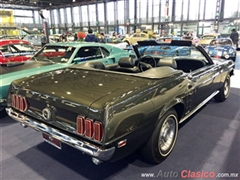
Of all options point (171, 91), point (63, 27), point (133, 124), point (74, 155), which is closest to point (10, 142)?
point (74, 155)

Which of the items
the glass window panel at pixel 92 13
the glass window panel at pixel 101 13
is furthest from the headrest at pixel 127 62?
the glass window panel at pixel 92 13

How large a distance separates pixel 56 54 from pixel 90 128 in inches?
147

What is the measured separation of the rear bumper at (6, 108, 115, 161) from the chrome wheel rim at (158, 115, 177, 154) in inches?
35.8

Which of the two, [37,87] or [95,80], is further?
[95,80]

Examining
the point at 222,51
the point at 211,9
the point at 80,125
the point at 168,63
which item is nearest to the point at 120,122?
the point at 80,125

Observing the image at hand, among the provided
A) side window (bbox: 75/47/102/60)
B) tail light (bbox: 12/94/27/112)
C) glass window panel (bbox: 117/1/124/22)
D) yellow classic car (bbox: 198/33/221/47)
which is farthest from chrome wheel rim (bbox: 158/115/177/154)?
glass window panel (bbox: 117/1/124/22)

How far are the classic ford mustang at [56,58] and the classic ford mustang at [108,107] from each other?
136cm

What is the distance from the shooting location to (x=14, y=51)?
6098mm

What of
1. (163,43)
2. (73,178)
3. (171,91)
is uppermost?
(163,43)

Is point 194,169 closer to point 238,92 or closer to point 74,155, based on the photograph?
point 74,155

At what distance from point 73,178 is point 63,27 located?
3885 cm

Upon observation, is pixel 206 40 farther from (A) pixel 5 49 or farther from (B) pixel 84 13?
(B) pixel 84 13

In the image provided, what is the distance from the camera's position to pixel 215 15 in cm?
2061

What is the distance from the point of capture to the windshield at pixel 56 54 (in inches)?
Result: 172
